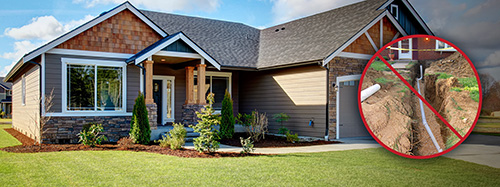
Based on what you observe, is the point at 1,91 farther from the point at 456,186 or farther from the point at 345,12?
the point at 456,186

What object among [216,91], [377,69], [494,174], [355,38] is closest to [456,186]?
[494,174]

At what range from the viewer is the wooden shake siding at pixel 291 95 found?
1291 centimetres

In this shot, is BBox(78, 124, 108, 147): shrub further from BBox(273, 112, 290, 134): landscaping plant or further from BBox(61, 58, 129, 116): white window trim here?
BBox(273, 112, 290, 134): landscaping plant

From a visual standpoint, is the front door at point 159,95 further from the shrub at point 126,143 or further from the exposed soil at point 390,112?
the exposed soil at point 390,112

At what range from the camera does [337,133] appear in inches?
502

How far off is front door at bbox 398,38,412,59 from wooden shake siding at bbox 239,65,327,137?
30.7 feet

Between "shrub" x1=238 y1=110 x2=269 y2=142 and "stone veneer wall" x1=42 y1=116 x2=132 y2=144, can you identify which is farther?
"shrub" x1=238 y1=110 x2=269 y2=142

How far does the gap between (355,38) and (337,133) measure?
315 centimetres

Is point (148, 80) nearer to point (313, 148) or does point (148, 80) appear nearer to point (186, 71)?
point (186, 71)

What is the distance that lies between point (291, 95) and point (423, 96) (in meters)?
11.1

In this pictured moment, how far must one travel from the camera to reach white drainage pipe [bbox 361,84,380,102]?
3.26 m

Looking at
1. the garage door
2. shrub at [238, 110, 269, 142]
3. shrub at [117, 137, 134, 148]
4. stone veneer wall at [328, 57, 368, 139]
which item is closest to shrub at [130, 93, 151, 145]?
shrub at [117, 137, 134, 148]

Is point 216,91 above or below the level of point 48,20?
below

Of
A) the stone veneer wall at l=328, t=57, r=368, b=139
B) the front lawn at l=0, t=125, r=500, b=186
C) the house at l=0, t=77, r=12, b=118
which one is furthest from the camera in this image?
the house at l=0, t=77, r=12, b=118
